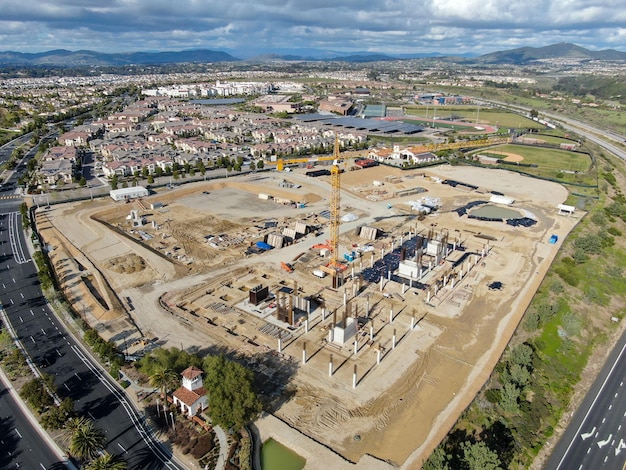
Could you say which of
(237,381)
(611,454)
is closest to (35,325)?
(237,381)

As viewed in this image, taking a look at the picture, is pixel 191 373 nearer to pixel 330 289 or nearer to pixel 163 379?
pixel 163 379

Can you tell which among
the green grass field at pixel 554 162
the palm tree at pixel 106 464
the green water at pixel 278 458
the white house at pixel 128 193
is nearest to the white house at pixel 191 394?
the palm tree at pixel 106 464

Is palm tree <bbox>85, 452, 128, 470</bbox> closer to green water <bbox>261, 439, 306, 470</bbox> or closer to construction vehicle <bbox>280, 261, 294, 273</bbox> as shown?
green water <bbox>261, 439, 306, 470</bbox>

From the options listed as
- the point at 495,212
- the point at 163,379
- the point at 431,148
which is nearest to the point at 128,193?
the point at 163,379

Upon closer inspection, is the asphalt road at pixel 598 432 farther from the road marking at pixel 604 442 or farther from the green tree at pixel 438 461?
the green tree at pixel 438 461

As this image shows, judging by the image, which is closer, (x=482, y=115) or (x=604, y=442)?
(x=604, y=442)
